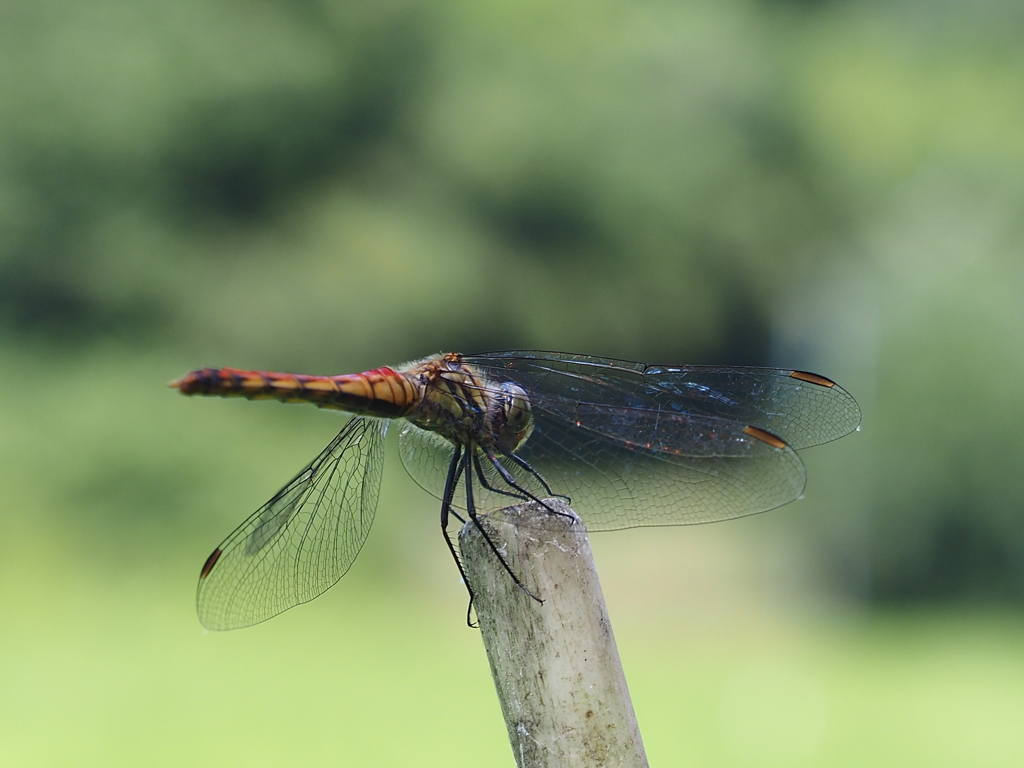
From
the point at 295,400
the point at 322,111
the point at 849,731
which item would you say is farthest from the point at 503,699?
the point at 322,111

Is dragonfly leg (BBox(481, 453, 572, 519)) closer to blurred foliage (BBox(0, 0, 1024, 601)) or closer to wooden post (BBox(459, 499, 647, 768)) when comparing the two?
wooden post (BBox(459, 499, 647, 768))

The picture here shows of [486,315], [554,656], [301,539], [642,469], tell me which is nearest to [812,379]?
[642,469]

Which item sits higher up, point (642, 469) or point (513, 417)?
point (513, 417)

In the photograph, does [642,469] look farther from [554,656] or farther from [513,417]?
[554,656]

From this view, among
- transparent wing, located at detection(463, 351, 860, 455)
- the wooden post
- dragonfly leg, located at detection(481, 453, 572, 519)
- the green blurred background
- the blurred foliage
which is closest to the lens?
the wooden post

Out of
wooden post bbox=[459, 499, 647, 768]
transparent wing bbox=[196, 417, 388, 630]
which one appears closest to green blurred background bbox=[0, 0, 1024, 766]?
transparent wing bbox=[196, 417, 388, 630]

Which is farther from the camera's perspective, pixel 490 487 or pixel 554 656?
pixel 490 487

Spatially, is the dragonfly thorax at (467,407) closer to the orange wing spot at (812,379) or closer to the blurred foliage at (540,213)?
the orange wing spot at (812,379)
